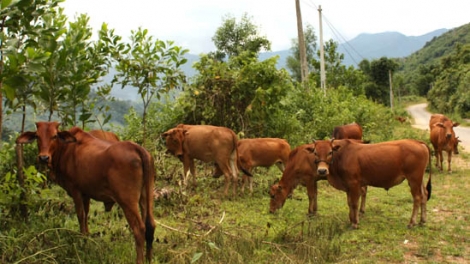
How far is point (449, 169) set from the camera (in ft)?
44.4

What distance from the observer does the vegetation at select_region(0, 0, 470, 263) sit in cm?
545

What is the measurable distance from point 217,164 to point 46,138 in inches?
215

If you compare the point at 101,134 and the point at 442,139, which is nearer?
the point at 101,134

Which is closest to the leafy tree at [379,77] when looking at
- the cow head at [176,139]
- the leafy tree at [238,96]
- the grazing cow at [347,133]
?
the leafy tree at [238,96]

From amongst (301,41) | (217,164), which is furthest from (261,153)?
(301,41)

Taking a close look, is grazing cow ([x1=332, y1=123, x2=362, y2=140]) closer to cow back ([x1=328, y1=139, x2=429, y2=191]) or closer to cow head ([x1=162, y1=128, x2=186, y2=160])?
cow back ([x1=328, y1=139, x2=429, y2=191])

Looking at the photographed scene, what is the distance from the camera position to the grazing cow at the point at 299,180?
866 centimetres

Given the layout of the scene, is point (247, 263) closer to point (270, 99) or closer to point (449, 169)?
point (270, 99)

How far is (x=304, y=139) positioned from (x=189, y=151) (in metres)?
5.40

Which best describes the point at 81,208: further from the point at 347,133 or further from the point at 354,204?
the point at 347,133

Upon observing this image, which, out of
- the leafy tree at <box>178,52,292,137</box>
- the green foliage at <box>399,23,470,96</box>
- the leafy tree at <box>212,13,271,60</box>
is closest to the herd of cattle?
the leafy tree at <box>178,52,292,137</box>

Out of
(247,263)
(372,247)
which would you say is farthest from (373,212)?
(247,263)

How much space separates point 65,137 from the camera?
5770 mm

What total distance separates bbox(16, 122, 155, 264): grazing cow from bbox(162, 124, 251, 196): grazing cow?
15.3 ft
